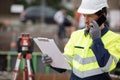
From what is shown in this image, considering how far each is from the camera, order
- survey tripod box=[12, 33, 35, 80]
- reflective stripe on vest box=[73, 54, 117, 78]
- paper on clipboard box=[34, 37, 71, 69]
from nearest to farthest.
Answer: reflective stripe on vest box=[73, 54, 117, 78]
paper on clipboard box=[34, 37, 71, 69]
survey tripod box=[12, 33, 35, 80]

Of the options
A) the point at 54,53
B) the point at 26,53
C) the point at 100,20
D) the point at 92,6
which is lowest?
the point at 26,53

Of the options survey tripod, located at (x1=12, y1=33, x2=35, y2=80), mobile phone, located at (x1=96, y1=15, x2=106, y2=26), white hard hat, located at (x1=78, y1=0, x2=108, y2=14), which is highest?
white hard hat, located at (x1=78, y1=0, x2=108, y2=14)

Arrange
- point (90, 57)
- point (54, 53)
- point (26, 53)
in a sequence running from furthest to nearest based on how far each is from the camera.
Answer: point (26, 53)
point (54, 53)
point (90, 57)

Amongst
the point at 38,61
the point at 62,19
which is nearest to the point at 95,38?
the point at 38,61

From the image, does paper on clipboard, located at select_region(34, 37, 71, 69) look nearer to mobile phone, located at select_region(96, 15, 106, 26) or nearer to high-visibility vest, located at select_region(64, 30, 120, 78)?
high-visibility vest, located at select_region(64, 30, 120, 78)

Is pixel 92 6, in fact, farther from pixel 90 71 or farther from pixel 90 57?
pixel 90 71

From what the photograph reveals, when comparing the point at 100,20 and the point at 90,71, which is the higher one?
the point at 100,20

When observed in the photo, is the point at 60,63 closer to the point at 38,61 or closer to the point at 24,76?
the point at 24,76

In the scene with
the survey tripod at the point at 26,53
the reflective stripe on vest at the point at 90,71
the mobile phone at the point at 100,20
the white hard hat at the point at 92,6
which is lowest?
the survey tripod at the point at 26,53

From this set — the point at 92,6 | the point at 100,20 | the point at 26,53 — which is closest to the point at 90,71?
the point at 100,20

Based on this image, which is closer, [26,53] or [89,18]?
[89,18]

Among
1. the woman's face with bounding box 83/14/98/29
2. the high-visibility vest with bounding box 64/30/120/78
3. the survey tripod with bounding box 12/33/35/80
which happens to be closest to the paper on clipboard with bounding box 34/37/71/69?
the high-visibility vest with bounding box 64/30/120/78

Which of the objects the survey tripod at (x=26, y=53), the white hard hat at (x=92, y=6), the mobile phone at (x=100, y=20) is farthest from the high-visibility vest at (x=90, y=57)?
the survey tripod at (x=26, y=53)

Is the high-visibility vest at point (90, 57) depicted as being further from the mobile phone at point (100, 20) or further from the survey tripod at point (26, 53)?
the survey tripod at point (26, 53)
